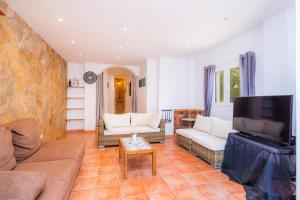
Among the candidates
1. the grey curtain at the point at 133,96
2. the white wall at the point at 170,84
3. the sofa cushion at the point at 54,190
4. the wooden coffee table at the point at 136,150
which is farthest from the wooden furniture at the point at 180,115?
the sofa cushion at the point at 54,190

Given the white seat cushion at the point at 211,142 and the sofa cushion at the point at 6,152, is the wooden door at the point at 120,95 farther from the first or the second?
the sofa cushion at the point at 6,152

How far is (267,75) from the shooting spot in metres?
2.90

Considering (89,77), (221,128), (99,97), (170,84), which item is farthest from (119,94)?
(221,128)

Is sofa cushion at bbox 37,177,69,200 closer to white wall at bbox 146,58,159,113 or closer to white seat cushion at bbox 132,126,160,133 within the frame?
white seat cushion at bbox 132,126,160,133

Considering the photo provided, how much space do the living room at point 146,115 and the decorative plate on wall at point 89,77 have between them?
0.99 metres

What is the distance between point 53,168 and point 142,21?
259 cm

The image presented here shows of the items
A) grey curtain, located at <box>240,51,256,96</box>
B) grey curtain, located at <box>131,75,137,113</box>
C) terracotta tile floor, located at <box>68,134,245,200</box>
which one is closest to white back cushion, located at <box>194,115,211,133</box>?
terracotta tile floor, located at <box>68,134,245,200</box>

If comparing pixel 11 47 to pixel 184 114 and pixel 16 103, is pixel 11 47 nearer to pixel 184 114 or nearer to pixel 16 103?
pixel 16 103

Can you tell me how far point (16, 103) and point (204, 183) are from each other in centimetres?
322

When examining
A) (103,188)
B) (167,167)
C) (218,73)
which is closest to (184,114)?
(218,73)

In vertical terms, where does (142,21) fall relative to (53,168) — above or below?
above

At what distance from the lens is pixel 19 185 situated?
1.03 m

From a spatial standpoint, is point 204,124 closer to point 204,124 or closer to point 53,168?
point 204,124

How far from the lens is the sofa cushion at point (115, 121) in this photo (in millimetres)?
4298
